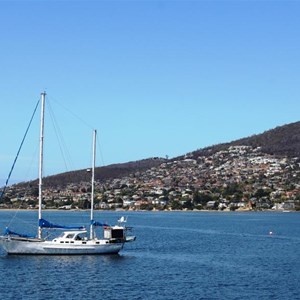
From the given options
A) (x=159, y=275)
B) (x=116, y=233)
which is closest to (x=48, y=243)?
(x=116, y=233)

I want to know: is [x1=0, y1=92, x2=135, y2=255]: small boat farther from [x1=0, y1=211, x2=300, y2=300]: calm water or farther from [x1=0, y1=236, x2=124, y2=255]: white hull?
[x1=0, y1=211, x2=300, y2=300]: calm water

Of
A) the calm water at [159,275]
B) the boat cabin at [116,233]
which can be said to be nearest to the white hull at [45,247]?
the calm water at [159,275]

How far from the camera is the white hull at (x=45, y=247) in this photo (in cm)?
6025

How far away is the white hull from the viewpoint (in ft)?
198

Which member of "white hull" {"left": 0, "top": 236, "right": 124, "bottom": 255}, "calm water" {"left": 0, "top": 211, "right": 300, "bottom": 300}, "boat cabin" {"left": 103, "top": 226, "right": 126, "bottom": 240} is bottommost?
"calm water" {"left": 0, "top": 211, "right": 300, "bottom": 300}

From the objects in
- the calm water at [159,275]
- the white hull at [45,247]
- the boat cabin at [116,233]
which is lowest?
the calm water at [159,275]

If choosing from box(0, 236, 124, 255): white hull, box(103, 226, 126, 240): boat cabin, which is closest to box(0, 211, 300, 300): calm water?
box(0, 236, 124, 255): white hull

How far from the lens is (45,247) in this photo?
199 feet

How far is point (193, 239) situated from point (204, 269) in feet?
111

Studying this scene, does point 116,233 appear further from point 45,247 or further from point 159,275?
point 159,275

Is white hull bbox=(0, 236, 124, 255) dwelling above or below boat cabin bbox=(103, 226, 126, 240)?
below

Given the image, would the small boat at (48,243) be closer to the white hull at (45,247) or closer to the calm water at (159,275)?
the white hull at (45,247)

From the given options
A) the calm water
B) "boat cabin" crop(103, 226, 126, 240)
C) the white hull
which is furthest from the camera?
"boat cabin" crop(103, 226, 126, 240)

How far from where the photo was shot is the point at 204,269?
55.3 meters
